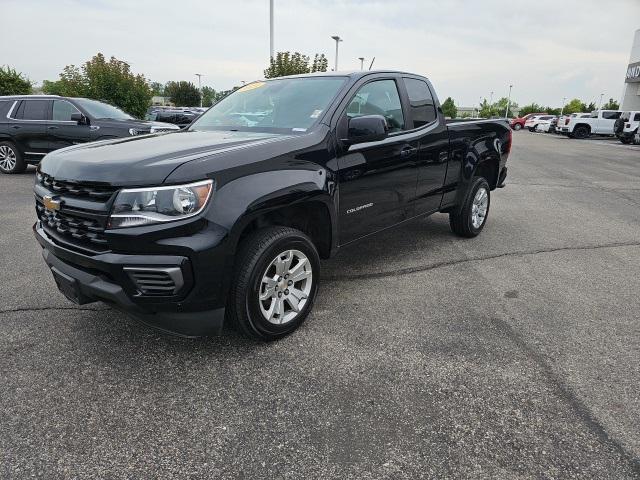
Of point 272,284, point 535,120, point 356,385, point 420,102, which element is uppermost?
point 535,120

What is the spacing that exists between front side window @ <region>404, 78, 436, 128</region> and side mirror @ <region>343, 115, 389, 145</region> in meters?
1.12

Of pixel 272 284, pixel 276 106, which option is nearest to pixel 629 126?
pixel 276 106

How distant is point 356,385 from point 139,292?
132cm

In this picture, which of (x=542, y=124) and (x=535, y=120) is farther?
(x=535, y=120)

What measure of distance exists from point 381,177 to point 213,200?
1.70m

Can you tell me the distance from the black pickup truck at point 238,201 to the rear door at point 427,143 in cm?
6

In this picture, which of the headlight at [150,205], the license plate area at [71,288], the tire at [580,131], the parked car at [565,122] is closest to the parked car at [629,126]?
the tire at [580,131]

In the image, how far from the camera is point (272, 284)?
3.01 metres

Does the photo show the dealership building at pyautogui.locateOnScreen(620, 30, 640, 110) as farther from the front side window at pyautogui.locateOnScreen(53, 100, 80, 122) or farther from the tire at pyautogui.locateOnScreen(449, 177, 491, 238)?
the front side window at pyautogui.locateOnScreen(53, 100, 80, 122)

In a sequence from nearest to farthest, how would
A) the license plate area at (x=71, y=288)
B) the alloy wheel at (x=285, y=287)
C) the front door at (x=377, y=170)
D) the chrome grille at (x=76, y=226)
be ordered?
A: the chrome grille at (x=76, y=226)
the license plate area at (x=71, y=288)
the alloy wheel at (x=285, y=287)
the front door at (x=377, y=170)

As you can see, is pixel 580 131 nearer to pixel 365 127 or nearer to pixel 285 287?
pixel 365 127

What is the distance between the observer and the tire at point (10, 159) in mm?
10281

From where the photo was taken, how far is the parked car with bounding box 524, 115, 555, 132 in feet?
142

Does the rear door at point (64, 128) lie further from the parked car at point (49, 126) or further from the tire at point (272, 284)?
the tire at point (272, 284)
